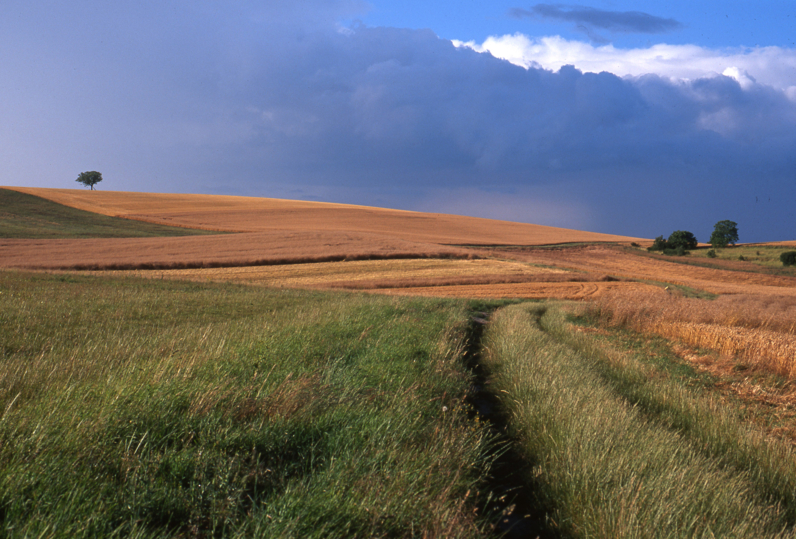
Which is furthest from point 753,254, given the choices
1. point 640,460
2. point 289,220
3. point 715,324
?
point 640,460

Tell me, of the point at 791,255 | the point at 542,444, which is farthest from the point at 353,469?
the point at 791,255

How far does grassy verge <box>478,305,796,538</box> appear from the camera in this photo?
3564 millimetres

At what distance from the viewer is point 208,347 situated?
7.07 meters

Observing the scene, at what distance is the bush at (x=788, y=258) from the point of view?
47.1 m

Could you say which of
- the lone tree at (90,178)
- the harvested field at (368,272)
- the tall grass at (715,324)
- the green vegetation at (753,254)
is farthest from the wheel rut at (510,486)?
the lone tree at (90,178)

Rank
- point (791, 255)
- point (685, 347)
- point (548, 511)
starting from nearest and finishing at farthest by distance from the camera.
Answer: point (548, 511), point (685, 347), point (791, 255)

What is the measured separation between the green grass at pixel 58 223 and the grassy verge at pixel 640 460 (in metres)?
52.5

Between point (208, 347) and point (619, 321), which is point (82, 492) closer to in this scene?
point (208, 347)

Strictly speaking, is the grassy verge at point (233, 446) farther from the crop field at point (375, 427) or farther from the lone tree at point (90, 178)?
the lone tree at point (90, 178)

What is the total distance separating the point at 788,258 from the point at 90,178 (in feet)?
427

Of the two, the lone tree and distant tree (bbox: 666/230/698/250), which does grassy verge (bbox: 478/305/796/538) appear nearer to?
distant tree (bbox: 666/230/698/250)

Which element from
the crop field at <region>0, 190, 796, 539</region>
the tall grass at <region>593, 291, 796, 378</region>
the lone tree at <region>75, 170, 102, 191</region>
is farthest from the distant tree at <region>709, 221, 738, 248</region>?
the lone tree at <region>75, 170, 102, 191</region>

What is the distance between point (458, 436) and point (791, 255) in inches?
2355

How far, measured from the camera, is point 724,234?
62.9 m
